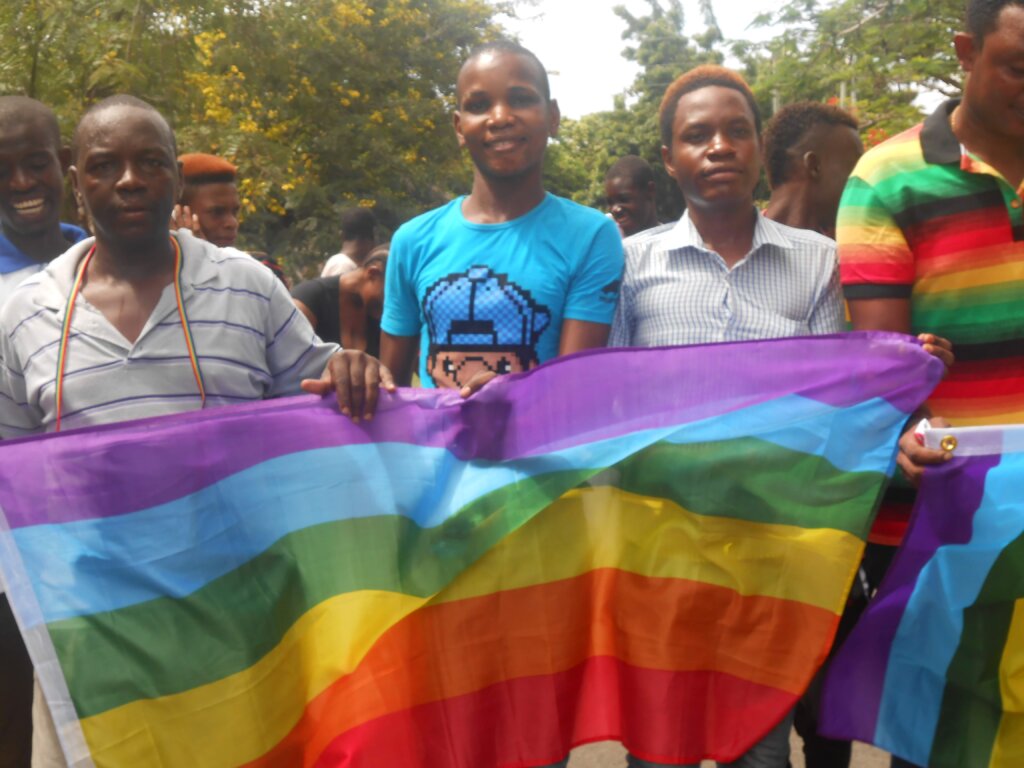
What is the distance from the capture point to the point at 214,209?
5.64 meters

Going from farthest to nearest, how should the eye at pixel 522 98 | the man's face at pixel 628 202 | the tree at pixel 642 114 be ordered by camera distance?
the tree at pixel 642 114
the man's face at pixel 628 202
the eye at pixel 522 98

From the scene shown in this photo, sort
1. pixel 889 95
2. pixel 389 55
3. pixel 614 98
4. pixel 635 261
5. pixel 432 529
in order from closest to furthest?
1. pixel 432 529
2. pixel 635 261
3. pixel 889 95
4. pixel 389 55
5. pixel 614 98

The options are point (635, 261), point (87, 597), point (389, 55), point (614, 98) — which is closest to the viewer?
point (87, 597)

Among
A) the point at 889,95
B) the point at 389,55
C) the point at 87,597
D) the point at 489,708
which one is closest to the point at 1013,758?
Result: the point at 489,708

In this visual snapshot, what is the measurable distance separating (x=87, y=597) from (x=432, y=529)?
2.51 ft

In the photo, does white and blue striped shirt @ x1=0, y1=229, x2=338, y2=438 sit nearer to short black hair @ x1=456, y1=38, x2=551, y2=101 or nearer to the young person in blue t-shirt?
the young person in blue t-shirt

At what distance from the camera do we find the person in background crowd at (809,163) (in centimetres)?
463

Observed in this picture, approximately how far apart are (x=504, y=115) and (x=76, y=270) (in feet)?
3.85

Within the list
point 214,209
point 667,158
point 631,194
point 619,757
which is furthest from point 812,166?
point 214,209

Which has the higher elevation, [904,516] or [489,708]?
[904,516]

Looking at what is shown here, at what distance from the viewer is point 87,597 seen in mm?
2463

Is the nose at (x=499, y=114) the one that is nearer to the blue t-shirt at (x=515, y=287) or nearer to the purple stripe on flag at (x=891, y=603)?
the blue t-shirt at (x=515, y=287)

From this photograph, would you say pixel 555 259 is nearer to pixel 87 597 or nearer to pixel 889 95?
pixel 87 597

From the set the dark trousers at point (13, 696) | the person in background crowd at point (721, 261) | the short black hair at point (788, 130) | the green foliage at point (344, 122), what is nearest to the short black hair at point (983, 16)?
the person in background crowd at point (721, 261)
